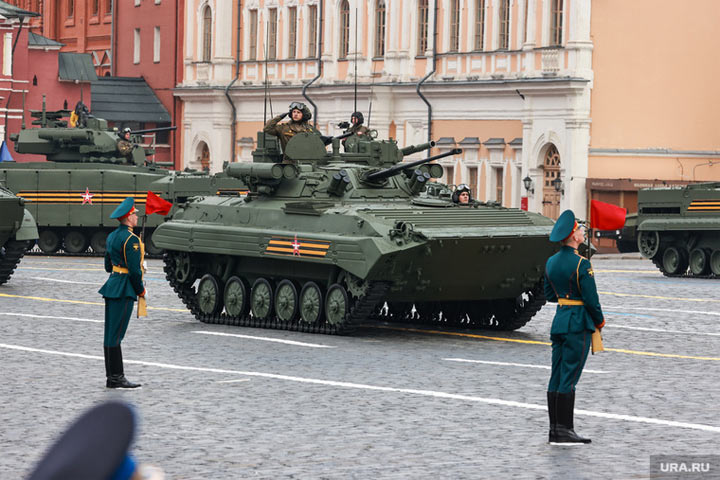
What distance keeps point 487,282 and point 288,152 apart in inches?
147

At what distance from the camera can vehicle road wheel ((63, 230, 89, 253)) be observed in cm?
3662

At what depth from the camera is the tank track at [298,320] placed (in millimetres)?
17516

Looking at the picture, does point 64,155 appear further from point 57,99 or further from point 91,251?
point 57,99

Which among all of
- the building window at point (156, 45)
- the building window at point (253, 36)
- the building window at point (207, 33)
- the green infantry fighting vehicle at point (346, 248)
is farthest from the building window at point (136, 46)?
the green infantry fighting vehicle at point (346, 248)

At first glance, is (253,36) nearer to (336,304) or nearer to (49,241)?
(49,241)

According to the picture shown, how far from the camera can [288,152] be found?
67.4ft

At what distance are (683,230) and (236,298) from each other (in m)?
15.2

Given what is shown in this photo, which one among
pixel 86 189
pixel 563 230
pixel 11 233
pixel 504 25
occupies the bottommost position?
pixel 11 233

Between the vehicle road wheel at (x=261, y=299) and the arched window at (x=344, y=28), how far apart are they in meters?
34.9

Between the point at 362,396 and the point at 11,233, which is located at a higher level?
the point at 11,233

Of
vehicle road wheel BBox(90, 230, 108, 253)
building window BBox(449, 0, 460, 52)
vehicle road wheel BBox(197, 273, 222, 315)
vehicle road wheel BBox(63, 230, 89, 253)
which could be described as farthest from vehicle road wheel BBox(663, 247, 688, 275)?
building window BBox(449, 0, 460, 52)

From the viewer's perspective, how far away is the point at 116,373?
13328 mm

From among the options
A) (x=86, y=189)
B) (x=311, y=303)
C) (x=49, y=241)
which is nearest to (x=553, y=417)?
(x=311, y=303)

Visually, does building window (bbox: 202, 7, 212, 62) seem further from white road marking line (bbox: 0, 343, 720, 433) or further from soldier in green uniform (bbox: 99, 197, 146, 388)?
soldier in green uniform (bbox: 99, 197, 146, 388)
